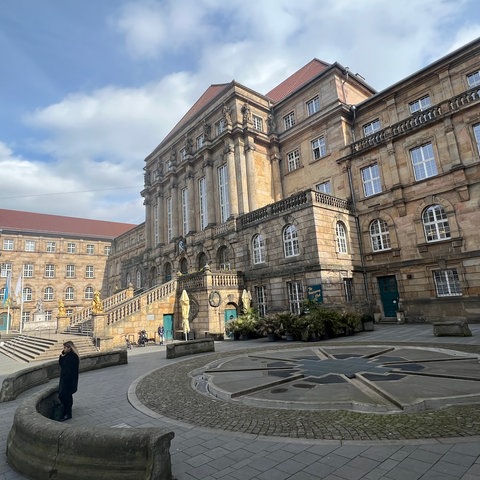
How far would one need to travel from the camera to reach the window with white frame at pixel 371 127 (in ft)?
85.8

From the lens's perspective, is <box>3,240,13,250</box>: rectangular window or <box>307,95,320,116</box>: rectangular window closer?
<box>307,95,320,116</box>: rectangular window

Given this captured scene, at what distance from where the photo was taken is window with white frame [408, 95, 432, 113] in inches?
927

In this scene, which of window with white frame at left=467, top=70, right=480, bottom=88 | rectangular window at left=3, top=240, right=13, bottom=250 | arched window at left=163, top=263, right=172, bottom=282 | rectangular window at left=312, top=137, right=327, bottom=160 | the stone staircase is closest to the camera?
the stone staircase

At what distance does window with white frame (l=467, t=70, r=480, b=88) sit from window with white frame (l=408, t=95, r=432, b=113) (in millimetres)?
2458

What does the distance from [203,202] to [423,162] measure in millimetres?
20763

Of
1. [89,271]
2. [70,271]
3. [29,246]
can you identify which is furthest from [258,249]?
[29,246]

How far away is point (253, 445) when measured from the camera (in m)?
4.83

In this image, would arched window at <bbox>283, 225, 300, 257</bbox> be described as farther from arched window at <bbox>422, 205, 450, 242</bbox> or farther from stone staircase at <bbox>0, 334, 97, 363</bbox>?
stone staircase at <bbox>0, 334, 97, 363</bbox>

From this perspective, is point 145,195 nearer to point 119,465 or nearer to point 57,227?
point 57,227

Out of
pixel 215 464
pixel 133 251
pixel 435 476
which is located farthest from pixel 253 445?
pixel 133 251

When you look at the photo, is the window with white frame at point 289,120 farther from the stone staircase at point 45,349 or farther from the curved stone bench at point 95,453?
the curved stone bench at point 95,453

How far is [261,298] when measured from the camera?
2459cm

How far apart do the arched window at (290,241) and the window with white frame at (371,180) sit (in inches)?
270

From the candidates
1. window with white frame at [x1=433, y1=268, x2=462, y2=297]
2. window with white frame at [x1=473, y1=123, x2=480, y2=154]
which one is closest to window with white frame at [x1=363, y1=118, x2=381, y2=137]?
window with white frame at [x1=473, y1=123, x2=480, y2=154]
